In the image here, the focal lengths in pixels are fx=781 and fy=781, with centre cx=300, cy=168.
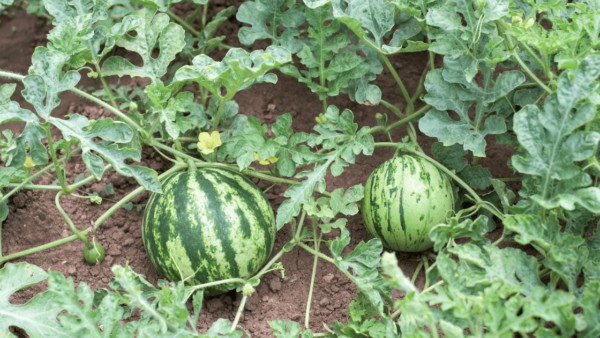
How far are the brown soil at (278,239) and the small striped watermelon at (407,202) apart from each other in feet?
0.73

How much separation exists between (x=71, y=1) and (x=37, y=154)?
69 centimetres

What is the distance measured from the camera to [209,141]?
3.12 meters

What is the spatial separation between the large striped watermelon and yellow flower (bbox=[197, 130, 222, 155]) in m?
0.14

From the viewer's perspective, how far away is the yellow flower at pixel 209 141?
311cm

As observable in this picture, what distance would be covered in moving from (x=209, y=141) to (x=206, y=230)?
0.42 meters

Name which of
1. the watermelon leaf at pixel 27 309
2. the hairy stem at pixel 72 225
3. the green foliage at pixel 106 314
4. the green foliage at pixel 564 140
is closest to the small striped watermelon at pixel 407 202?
the green foliage at pixel 564 140

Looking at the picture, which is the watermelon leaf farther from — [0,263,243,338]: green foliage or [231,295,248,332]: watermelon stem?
[231,295,248,332]: watermelon stem

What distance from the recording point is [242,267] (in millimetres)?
2932

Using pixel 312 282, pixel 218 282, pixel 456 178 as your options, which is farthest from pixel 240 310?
pixel 456 178

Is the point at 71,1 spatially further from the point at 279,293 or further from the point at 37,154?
the point at 279,293

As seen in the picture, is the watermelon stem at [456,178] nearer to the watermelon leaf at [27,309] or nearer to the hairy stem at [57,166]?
the hairy stem at [57,166]

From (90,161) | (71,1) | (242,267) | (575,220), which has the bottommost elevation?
(242,267)

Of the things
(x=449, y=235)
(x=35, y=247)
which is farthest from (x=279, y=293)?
(x=35, y=247)

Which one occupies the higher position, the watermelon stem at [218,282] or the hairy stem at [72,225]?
the hairy stem at [72,225]
